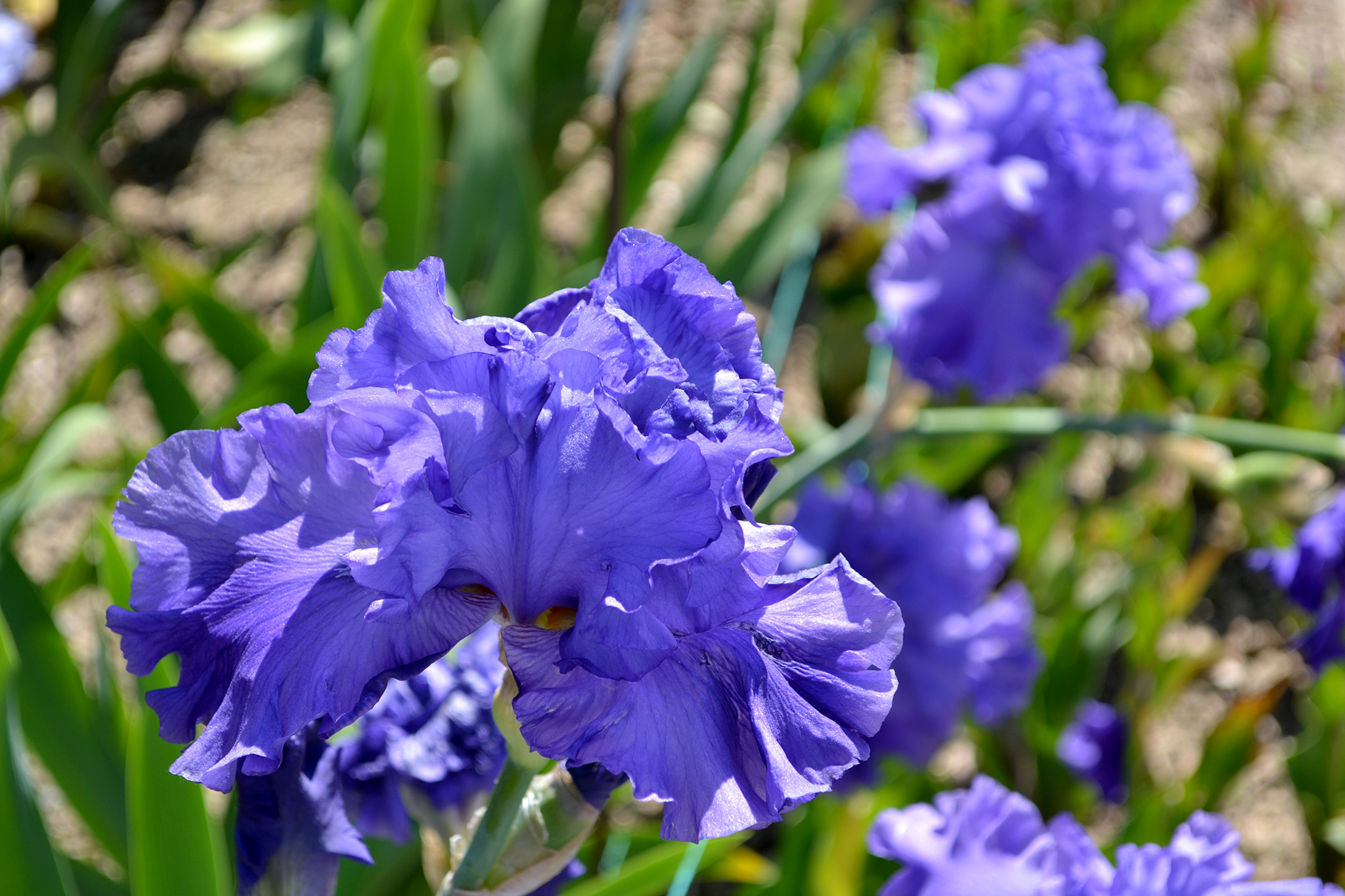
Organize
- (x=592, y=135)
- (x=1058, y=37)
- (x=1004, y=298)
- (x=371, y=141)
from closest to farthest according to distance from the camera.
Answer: (x=1004, y=298) < (x=371, y=141) < (x=592, y=135) < (x=1058, y=37)

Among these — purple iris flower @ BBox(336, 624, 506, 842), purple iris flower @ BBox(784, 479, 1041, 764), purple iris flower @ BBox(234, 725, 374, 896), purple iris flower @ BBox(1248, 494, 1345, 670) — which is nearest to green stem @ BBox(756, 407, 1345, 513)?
purple iris flower @ BBox(784, 479, 1041, 764)

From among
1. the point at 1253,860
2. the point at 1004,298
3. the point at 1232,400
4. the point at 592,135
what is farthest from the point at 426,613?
the point at 592,135

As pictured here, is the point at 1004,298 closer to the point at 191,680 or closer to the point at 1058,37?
the point at 191,680

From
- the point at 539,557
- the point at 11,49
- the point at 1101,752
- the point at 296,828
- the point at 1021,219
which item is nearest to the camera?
the point at 539,557

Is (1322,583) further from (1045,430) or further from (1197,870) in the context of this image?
(1197,870)

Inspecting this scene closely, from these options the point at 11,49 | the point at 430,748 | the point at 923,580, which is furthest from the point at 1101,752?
the point at 11,49
